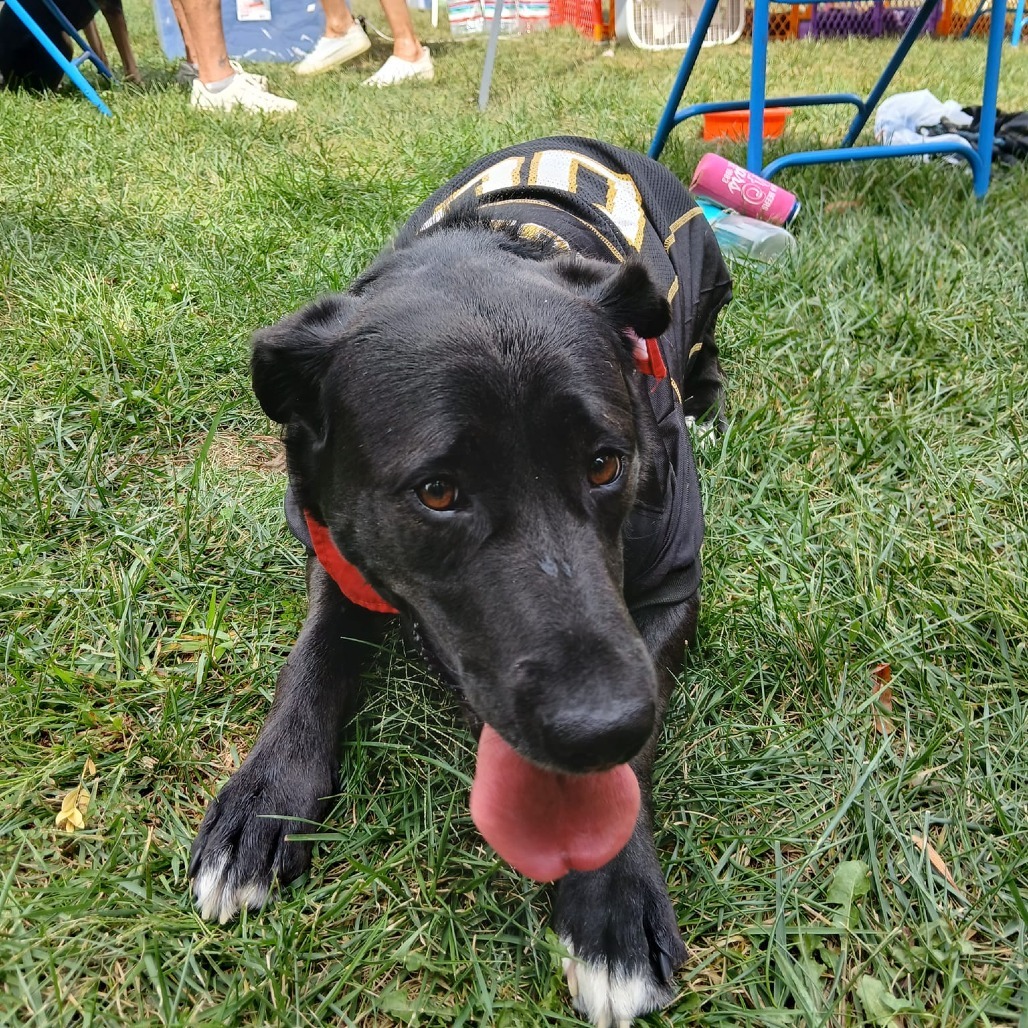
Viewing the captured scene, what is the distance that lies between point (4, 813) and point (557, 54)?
9.33 m

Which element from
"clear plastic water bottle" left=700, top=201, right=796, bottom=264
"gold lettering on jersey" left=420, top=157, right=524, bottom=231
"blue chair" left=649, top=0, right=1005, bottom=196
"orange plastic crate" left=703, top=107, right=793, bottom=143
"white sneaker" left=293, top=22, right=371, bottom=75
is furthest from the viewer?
"white sneaker" left=293, top=22, right=371, bottom=75

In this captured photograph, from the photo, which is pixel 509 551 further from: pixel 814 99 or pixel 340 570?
pixel 814 99

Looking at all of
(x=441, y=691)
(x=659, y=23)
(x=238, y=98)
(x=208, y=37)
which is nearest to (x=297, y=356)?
(x=441, y=691)

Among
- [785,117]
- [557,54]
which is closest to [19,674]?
[785,117]

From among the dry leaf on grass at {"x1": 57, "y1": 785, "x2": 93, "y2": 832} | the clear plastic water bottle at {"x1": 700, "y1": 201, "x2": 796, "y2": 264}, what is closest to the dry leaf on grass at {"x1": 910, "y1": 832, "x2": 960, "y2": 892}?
the dry leaf on grass at {"x1": 57, "y1": 785, "x2": 93, "y2": 832}

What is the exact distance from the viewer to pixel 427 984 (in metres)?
1.41

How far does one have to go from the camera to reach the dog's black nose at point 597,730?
124 cm

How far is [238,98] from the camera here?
5.88m

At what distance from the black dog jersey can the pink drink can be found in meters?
1.14

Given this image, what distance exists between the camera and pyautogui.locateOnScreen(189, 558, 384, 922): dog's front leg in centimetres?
155

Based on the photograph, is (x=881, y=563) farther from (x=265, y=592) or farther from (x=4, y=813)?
(x=4, y=813)

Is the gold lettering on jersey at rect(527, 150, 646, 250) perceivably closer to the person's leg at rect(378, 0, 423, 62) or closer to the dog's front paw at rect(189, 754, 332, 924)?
the dog's front paw at rect(189, 754, 332, 924)

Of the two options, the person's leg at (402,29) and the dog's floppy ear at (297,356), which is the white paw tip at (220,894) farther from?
the person's leg at (402,29)

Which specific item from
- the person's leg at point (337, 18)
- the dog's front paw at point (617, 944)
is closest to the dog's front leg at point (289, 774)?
the dog's front paw at point (617, 944)
